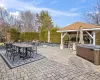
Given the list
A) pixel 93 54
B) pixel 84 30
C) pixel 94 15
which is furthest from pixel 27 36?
pixel 93 54

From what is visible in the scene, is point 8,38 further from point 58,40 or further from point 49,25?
point 49,25

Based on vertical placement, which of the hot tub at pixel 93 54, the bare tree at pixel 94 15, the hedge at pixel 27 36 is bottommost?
the hot tub at pixel 93 54

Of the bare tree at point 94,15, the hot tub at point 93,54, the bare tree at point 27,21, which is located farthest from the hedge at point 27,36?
the hot tub at point 93,54

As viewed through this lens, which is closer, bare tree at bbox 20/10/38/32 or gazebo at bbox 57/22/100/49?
gazebo at bbox 57/22/100/49

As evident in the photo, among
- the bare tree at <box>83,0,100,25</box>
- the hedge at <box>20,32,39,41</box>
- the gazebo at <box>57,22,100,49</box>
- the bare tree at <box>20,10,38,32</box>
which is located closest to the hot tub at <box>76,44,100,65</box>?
the gazebo at <box>57,22,100,49</box>

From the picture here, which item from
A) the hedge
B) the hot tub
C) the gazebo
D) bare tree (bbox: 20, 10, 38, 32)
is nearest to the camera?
the hot tub

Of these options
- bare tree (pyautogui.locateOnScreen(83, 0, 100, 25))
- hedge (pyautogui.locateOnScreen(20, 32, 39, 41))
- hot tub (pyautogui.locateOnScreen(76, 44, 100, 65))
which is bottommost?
hot tub (pyautogui.locateOnScreen(76, 44, 100, 65))

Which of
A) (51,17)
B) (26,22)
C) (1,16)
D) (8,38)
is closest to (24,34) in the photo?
(8,38)

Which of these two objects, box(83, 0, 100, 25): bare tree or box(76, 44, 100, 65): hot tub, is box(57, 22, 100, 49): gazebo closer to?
box(76, 44, 100, 65): hot tub

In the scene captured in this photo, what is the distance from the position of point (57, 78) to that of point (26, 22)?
3447cm

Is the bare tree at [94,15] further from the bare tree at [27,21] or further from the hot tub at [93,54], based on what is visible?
the bare tree at [27,21]

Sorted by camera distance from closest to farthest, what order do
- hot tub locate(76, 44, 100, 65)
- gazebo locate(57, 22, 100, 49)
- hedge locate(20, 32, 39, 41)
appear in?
1. hot tub locate(76, 44, 100, 65)
2. gazebo locate(57, 22, 100, 49)
3. hedge locate(20, 32, 39, 41)

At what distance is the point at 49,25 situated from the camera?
33438 millimetres

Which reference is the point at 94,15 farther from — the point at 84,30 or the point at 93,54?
the point at 93,54
